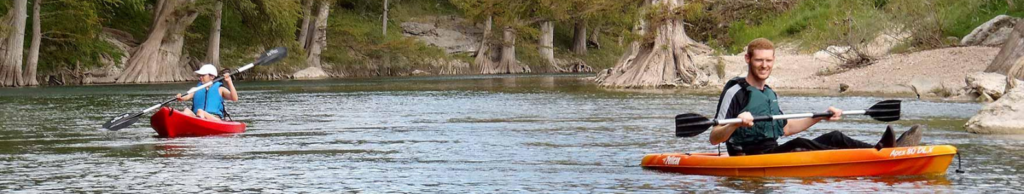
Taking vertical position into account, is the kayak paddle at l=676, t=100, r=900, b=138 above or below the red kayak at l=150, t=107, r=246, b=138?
above

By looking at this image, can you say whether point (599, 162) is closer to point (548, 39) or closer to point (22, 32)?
point (22, 32)

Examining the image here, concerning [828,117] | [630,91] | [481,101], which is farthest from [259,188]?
[630,91]

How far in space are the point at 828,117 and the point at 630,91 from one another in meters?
22.4

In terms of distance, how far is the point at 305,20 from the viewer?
56.9 meters

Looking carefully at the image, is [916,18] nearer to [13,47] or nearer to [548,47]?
[13,47]

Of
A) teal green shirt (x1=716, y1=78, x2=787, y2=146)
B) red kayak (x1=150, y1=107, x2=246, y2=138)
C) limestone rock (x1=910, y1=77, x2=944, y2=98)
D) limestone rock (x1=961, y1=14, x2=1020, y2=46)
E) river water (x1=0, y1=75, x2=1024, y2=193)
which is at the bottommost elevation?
river water (x1=0, y1=75, x2=1024, y2=193)

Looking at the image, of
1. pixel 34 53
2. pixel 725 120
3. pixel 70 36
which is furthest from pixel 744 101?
pixel 70 36

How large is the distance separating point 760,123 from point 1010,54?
1628 centimetres

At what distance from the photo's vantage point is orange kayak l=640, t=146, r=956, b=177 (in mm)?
11156

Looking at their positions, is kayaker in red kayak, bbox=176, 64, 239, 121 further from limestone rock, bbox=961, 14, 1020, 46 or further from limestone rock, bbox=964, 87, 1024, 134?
limestone rock, bbox=961, 14, 1020, 46

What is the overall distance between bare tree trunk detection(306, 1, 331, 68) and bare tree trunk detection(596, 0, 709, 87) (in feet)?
76.1

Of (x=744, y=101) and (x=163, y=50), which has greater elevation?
(x=163, y=50)

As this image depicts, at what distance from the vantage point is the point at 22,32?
41.1m

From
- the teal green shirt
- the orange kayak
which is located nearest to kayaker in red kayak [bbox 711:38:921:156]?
the teal green shirt
